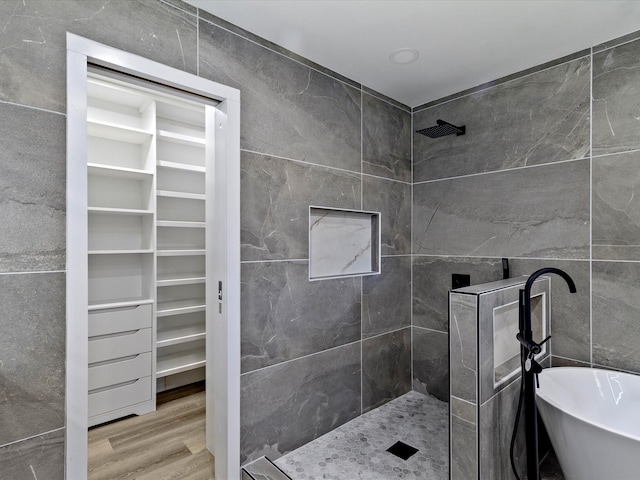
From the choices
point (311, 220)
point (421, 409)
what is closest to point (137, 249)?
point (311, 220)

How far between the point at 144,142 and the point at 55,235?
1.82 metres

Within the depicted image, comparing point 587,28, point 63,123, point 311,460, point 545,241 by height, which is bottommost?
point 311,460

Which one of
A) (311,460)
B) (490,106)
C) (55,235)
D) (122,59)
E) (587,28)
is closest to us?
(55,235)

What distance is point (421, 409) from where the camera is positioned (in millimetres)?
2502

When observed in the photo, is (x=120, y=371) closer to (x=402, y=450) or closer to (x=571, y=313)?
(x=402, y=450)

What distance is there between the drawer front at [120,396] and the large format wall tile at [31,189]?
5.14 ft

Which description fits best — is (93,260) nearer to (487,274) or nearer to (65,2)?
(65,2)

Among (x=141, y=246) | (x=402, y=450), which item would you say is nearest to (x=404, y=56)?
(x=402, y=450)

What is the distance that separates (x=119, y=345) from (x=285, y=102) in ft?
6.65

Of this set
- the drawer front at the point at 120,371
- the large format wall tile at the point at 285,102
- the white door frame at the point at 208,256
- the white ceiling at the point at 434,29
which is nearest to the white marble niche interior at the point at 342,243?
the large format wall tile at the point at 285,102

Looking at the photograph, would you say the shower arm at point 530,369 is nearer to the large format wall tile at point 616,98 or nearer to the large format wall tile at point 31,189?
the large format wall tile at point 616,98

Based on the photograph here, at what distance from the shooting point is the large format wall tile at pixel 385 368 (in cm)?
244

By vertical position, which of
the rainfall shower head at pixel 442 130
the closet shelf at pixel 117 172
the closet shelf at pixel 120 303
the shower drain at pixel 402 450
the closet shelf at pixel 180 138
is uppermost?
the closet shelf at pixel 180 138

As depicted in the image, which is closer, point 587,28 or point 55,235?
point 55,235
